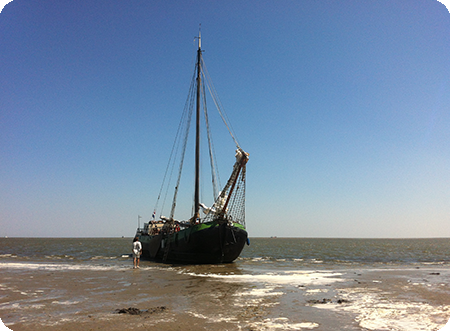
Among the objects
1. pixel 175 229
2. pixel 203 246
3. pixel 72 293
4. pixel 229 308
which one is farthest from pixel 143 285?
pixel 175 229

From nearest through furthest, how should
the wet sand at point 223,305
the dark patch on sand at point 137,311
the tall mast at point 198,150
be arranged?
1. the wet sand at point 223,305
2. the dark patch on sand at point 137,311
3. the tall mast at point 198,150

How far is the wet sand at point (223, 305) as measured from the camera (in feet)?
29.0

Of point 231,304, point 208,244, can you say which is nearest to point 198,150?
point 208,244

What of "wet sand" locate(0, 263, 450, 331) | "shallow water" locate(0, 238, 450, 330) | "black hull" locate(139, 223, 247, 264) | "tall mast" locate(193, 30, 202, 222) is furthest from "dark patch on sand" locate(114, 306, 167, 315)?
"tall mast" locate(193, 30, 202, 222)

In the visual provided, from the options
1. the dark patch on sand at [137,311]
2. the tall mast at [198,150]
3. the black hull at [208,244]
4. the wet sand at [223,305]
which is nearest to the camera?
the wet sand at [223,305]

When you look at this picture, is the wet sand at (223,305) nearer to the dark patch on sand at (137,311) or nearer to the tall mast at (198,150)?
the dark patch on sand at (137,311)

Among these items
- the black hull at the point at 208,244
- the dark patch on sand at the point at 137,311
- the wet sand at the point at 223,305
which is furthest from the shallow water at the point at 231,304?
the black hull at the point at 208,244

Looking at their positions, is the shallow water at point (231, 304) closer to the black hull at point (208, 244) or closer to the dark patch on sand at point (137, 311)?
the dark patch on sand at point (137, 311)

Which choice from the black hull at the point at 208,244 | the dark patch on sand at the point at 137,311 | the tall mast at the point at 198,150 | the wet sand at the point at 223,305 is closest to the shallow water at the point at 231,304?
the wet sand at the point at 223,305

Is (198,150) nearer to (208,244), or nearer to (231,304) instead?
(208,244)

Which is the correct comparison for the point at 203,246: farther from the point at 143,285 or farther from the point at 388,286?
the point at 388,286

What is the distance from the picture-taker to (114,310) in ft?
34.2

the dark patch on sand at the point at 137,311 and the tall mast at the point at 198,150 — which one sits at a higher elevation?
the tall mast at the point at 198,150

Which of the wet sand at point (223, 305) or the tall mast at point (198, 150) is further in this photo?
the tall mast at point (198, 150)
